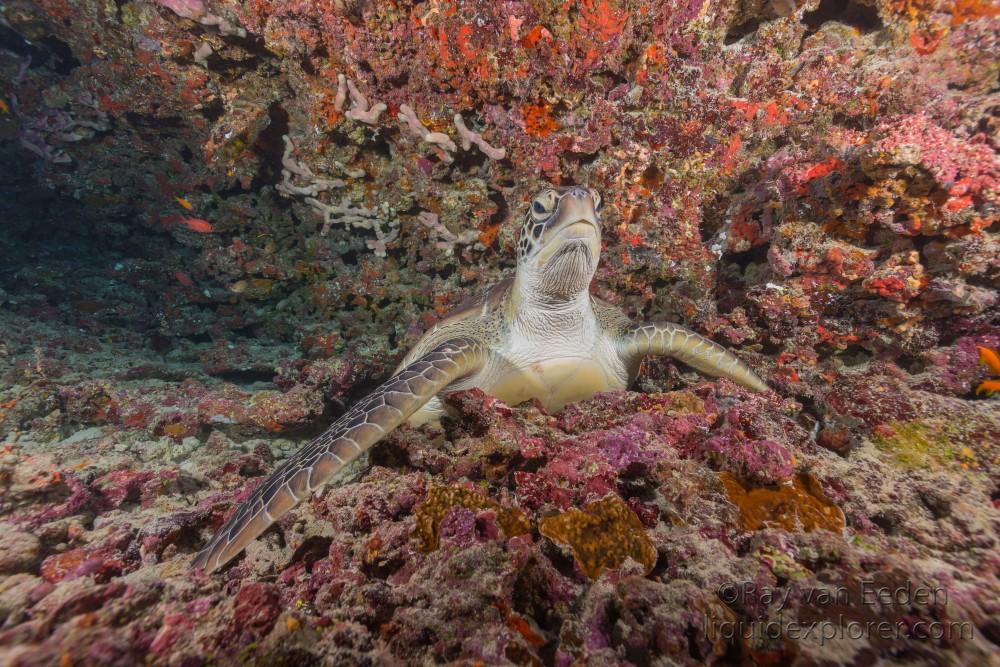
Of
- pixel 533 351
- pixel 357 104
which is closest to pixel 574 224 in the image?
pixel 533 351

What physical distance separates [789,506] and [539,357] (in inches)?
68.9

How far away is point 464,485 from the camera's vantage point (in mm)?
1427

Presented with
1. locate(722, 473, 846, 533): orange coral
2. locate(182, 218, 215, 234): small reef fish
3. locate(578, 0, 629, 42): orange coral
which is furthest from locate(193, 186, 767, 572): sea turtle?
→ locate(182, 218, 215, 234): small reef fish

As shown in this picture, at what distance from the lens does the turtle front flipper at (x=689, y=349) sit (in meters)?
2.48

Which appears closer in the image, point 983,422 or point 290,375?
point 983,422

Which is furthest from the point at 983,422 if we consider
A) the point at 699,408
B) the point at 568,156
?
the point at 568,156

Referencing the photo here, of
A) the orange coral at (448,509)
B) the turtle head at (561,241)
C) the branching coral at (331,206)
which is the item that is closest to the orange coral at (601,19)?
the turtle head at (561,241)

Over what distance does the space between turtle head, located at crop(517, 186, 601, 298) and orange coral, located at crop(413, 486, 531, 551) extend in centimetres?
152

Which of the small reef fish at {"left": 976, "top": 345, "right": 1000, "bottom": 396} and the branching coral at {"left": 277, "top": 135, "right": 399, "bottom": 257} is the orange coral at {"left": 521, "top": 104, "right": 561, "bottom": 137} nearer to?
the branching coral at {"left": 277, "top": 135, "right": 399, "bottom": 257}

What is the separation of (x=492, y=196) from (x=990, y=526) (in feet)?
12.5

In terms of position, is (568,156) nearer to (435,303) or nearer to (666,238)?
(666,238)

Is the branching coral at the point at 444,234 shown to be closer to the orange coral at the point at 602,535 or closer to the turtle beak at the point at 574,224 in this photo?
the turtle beak at the point at 574,224

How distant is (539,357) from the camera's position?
281cm

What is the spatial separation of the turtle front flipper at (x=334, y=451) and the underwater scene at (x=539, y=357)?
0.06 feet
